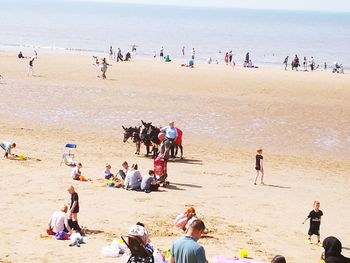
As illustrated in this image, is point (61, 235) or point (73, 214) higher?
point (73, 214)

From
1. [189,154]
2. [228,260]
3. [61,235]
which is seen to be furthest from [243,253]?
[189,154]

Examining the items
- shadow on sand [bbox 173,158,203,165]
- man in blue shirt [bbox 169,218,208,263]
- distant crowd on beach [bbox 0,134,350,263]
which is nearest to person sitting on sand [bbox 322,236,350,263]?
distant crowd on beach [bbox 0,134,350,263]

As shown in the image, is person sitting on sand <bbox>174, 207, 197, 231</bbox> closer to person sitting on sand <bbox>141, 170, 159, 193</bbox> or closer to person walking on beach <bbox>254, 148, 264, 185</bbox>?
person sitting on sand <bbox>141, 170, 159, 193</bbox>

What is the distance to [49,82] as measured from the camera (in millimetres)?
42562

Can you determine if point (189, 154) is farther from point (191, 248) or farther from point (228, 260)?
point (191, 248)

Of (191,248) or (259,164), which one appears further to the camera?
(259,164)

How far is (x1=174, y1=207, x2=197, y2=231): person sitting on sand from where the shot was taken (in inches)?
619

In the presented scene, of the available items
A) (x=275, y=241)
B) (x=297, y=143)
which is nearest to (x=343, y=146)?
(x=297, y=143)

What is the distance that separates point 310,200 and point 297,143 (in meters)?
9.26

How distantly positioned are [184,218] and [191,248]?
7.36m

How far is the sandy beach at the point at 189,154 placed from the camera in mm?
15961

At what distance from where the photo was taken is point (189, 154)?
1028 inches

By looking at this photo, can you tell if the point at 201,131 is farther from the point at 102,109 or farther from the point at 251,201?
the point at 251,201

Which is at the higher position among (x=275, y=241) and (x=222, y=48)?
(x=222, y=48)
